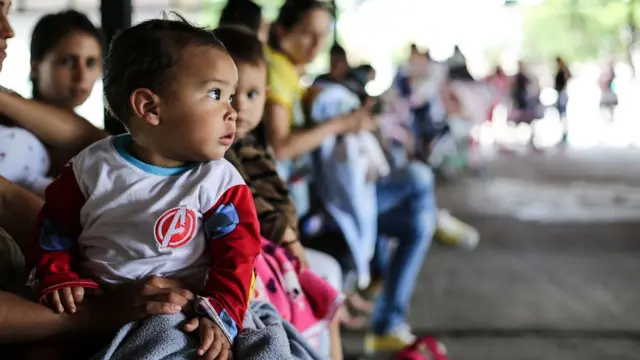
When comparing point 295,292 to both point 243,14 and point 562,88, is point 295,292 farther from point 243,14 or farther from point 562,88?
point 562,88

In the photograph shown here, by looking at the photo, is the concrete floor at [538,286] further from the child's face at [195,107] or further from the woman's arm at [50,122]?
the child's face at [195,107]

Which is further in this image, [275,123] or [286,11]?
[286,11]

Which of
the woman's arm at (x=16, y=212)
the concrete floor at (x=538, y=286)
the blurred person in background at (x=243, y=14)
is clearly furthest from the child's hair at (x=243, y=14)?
the concrete floor at (x=538, y=286)

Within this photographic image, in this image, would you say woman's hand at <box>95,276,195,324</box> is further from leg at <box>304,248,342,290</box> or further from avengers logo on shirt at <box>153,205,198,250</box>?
leg at <box>304,248,342,290</box>

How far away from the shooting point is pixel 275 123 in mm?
1987

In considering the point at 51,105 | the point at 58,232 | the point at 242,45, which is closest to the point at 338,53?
the point at 242,45

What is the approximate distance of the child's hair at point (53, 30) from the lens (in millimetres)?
1535

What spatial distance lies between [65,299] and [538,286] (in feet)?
9.95

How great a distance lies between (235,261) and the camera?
1.00 meters

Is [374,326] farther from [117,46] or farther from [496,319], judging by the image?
[117,46]

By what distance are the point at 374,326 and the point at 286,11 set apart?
1.33 m

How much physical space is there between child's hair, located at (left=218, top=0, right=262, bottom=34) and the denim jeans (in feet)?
2.85

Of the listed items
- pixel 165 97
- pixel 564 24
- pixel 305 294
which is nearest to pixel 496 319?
pixel 305 294

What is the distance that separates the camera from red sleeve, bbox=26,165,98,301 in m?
1.02
